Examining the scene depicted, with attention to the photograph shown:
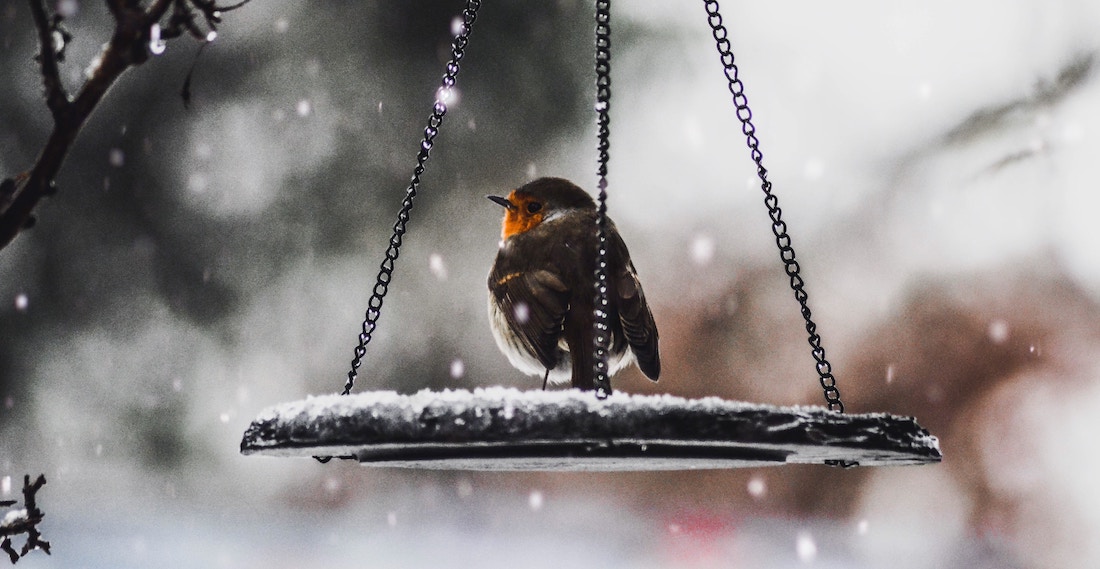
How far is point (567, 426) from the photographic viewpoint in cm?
99

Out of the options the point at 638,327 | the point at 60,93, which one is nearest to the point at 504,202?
the point at 638,327

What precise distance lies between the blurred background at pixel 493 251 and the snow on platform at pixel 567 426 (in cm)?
282

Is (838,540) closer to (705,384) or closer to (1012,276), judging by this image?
(705,384)

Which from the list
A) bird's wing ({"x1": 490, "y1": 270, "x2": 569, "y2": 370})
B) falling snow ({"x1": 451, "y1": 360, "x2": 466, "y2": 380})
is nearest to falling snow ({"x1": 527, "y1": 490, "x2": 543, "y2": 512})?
falling snow ({"x1": 451, "y1": 360, "x2": 466, "y2": 380})

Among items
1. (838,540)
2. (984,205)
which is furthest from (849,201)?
(838,540)

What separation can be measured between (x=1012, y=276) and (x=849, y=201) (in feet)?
2.31

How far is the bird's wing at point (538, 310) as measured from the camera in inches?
72.7

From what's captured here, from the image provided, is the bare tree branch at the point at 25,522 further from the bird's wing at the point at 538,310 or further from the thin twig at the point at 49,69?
the bird's wing at the point at 538,310

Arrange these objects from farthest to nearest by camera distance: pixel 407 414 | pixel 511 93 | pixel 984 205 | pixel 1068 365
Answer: pixel 511 93 < pixel 984 205 < pixel 1068 365 < pixel 407 414

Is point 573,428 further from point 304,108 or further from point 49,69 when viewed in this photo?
point 304,108

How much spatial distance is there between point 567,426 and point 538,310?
35.4 inches

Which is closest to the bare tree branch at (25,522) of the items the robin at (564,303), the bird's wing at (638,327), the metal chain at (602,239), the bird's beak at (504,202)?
the metal chain at (602,239)

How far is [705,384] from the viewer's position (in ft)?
13.0

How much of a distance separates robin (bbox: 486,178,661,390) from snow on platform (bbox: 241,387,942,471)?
614 mm
